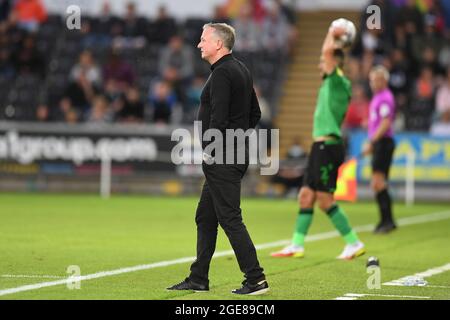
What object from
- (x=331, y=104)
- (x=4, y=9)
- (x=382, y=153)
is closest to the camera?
(x=331, y=104)

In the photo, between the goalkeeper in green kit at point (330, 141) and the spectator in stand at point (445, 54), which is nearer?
the goalkeeper in green kit at point (330, 141)

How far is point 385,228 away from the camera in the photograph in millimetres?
17125

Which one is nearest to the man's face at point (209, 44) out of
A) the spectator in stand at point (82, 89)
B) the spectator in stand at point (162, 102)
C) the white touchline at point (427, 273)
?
the white touchline at point (427, 273)

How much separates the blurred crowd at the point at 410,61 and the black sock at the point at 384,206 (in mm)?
8976

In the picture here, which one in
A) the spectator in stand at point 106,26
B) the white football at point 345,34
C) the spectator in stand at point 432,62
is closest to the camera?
the white football at point 345,34

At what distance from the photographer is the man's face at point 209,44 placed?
941cm

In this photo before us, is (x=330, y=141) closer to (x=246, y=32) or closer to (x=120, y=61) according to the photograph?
(x=120, y=61)

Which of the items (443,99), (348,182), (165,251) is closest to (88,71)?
(443,99)

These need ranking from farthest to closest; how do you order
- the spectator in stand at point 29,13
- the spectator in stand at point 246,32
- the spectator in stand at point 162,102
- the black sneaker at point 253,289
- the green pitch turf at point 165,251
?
the spectator in stand at point 29,13, the spectator in stand at point 246,32, the spectator in stand at point 162,102, the green pitch turf at point 165,251, the black sneaker at point 253,289

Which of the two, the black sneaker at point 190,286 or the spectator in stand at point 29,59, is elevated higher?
the spectator in stand at point 29,59

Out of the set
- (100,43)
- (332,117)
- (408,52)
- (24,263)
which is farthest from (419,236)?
(100,43)

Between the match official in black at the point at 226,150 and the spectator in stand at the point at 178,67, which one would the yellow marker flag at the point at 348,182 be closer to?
the match official in black at the point at 226,150

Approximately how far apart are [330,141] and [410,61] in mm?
15793

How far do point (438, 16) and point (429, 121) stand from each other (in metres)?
3.92
